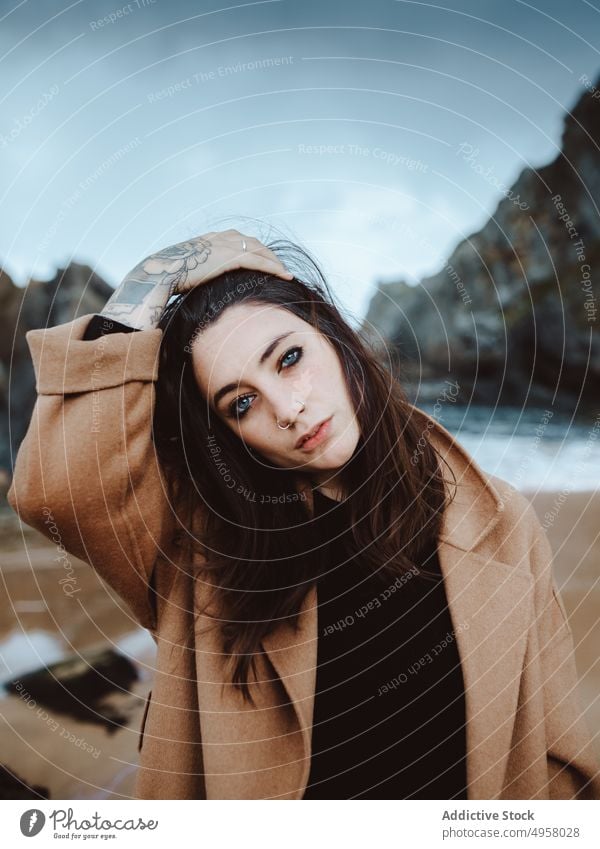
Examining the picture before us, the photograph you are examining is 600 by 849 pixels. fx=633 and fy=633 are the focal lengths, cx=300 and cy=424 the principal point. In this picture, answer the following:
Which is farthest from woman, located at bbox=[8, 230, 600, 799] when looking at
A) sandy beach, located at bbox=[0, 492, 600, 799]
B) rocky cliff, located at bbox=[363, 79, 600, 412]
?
rocky cliff, located at bbox=[363, 79, 600, 412]

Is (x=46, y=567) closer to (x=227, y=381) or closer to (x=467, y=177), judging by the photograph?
(x=227, y=381)

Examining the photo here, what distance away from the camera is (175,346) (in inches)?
22.1

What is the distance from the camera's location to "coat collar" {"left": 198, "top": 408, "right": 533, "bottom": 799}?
0.57m

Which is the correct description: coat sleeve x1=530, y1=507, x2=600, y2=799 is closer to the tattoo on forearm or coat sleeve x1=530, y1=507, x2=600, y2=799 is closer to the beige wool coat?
the beige wool coat

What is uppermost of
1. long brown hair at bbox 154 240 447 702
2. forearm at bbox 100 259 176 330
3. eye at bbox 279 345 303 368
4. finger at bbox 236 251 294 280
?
finger at bbox 236 251 294 280

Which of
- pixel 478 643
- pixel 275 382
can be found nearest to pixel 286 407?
pixel 275 382

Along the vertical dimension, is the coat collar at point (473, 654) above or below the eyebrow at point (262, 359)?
below

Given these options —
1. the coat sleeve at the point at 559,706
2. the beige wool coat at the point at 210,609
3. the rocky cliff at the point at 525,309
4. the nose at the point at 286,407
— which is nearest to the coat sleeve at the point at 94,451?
the beige wool coat at the point at 210,609

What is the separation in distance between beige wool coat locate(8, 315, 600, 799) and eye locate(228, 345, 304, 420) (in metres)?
0.07

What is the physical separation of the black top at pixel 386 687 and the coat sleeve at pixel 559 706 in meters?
0.10

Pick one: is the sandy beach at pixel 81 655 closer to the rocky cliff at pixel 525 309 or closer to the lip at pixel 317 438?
the rocky cliff at pixel 525 309

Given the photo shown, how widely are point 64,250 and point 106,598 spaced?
72 cm

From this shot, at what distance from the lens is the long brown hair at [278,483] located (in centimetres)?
57

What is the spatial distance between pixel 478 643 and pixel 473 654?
11 mm
